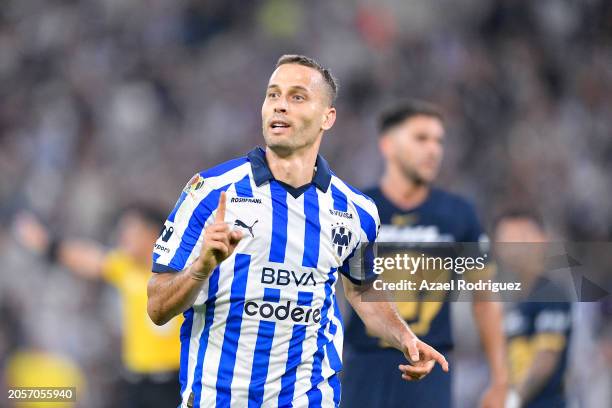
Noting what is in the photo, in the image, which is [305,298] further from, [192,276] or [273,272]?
[192,276]

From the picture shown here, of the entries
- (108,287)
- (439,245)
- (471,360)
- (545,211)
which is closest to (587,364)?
(471,360)

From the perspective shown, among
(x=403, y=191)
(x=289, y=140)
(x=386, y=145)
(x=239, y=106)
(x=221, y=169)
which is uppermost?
(x=239, y=106)

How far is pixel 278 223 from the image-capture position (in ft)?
11.9

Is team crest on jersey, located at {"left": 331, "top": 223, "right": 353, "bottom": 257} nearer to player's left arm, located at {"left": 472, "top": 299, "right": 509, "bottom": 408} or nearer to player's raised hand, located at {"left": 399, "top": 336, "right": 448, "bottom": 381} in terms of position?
player's raised hand, located at {"left": 399, "top": 336, "right": 448, "bottom": 381}

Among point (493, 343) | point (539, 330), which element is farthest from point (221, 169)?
point (539, 330)

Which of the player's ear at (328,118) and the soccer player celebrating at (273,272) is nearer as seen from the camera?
the soccer player celebrating at (273,272)

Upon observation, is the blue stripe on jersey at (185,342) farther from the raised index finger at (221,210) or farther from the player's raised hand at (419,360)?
the player's raised hand at (419,360)

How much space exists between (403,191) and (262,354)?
2509 mm

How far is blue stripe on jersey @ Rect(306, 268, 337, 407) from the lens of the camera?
362 centimetres

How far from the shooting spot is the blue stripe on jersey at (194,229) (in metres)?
3.41

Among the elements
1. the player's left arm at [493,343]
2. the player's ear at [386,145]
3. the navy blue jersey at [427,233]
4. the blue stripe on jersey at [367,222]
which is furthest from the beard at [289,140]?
the player's left arm at [493,343]

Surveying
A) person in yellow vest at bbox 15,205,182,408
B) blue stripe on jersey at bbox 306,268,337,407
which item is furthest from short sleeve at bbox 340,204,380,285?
person in yellow vest at bbox 15,205,182,408

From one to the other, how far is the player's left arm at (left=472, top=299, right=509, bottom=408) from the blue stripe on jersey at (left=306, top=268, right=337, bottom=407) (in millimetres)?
2281

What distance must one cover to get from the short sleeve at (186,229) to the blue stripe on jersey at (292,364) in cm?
50
